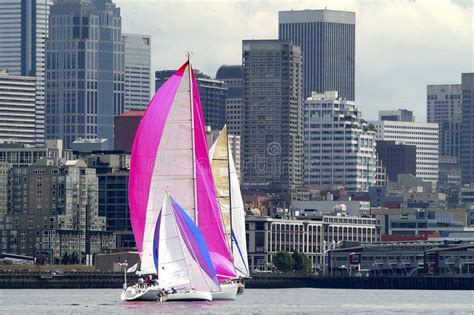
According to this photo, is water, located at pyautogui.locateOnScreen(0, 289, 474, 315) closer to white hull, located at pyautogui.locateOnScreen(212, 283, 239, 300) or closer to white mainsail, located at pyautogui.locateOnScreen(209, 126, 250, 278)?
white hull, located at pyautogui.locateOnScreen(212, 283, 239, 300)

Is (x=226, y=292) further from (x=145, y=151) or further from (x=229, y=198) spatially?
(x=229, y=198)

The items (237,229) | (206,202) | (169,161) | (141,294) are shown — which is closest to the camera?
(169,161)

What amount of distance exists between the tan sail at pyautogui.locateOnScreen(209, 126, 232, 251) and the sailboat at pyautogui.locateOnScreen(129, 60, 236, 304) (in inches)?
817

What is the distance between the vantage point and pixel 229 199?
16800 cm

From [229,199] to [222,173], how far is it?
2288mm

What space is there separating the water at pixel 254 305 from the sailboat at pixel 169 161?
434cm

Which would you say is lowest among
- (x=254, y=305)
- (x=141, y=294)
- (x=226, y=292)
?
(x=254, y=305)

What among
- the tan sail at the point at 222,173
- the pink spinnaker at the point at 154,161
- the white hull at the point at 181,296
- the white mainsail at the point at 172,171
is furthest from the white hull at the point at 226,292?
the tan sail at the point at 222,173

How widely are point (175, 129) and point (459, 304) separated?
38.9 meters

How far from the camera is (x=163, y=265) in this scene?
14000cm

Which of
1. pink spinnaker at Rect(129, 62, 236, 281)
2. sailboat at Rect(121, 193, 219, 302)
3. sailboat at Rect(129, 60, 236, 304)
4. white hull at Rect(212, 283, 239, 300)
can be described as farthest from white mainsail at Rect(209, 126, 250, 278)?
sailboat at Rect(121, 193, 219, 302)

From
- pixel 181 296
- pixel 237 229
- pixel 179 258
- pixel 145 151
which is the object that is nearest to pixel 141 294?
pixel 181 296

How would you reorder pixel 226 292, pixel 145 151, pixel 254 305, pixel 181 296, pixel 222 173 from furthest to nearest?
pixel 222 173
pixel 254 305
pixel 226 292
pixel 145 151
pixel 181 296

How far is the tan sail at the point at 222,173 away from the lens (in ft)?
546
